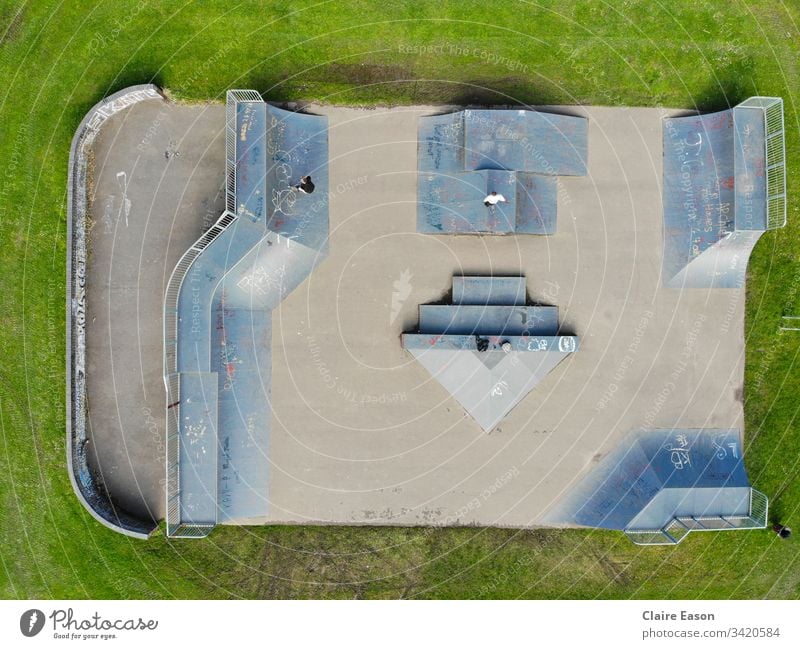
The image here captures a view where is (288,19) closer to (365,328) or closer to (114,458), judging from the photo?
(365,328)

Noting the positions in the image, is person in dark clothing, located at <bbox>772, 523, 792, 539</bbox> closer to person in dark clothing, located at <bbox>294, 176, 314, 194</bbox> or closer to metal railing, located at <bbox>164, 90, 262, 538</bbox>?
metal railing, located at <bbox>164, 90, 262, 538</bbox>

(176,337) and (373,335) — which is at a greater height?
(176,337)

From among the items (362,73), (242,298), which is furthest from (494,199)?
(242,298)

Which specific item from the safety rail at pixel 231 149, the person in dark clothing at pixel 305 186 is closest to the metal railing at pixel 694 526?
the person in dark clothing at pixel 305 186

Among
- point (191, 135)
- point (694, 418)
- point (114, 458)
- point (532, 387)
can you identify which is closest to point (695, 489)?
point (694, 418)

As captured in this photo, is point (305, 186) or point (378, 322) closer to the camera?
point (305, 186)

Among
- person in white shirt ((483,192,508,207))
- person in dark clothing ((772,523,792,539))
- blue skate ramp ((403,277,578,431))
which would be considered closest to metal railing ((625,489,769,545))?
person in dark clothing ((772,523,792,539))

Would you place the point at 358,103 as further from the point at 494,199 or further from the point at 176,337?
the point at 176,337
